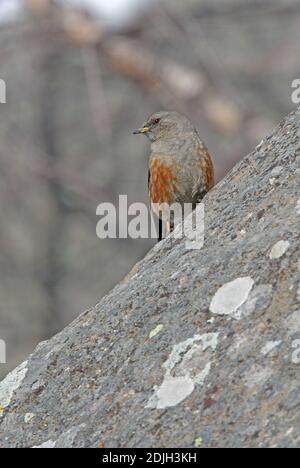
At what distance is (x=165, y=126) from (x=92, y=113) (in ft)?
25.3

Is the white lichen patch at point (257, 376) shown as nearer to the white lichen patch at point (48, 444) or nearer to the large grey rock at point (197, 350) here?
the large grey rock at point (197, 350)

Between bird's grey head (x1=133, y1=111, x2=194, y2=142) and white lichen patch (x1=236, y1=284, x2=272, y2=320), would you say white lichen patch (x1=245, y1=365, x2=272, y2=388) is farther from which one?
bird's grey head (x1=133, y1=111, x2=194, y2=142)

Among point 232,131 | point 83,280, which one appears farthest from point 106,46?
point 83,280

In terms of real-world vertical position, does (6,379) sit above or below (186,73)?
below

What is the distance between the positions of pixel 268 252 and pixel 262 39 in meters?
15.4

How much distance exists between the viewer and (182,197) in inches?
215

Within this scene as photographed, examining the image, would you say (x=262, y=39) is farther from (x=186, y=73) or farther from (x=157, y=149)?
(x=157, y=149)

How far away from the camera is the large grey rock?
261 centimetres

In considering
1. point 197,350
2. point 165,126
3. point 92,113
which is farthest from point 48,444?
point 92,113

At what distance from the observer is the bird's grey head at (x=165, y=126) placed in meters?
Answer: 5.77

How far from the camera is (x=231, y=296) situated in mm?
2949

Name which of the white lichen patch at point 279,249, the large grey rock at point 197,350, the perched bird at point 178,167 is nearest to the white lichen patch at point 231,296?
the large grey rock at point 197,350

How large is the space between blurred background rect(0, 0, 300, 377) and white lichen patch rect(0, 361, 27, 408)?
572 centimetres
